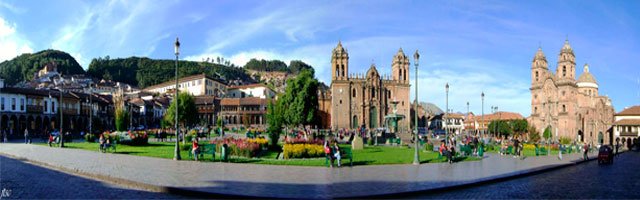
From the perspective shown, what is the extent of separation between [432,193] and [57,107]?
207ft

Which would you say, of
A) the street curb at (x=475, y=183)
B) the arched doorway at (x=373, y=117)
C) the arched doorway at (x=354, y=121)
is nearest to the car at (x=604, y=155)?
the street curb at (x=475, y=183)

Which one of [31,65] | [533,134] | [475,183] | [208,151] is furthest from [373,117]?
[31,65]

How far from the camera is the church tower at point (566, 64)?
8419 cm

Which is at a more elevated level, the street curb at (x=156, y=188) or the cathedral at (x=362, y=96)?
the cathedral at (x=362, y=96)

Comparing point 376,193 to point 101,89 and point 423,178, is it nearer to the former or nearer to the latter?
point 423,178

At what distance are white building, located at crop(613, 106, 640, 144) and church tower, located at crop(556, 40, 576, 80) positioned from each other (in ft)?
38.7

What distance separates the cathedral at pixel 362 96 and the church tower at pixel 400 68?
207mm

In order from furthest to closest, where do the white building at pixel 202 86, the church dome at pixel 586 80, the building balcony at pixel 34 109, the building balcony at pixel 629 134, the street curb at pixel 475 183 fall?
the white building at pixel 202 86, the church dome at pixel 586 80, the building balcony at pixel 629 134, the building balcony at pixel 34 109, the street curb at pixel 475 183

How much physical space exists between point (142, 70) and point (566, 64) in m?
142

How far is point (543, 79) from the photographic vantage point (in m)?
87.7

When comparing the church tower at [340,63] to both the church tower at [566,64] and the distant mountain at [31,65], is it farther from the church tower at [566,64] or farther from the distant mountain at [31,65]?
the distant mountain at [31,65]

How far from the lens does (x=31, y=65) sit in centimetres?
15212

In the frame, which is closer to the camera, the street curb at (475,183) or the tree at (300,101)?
the street curb at (475,183)

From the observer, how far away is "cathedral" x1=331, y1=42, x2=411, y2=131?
3172 inches
